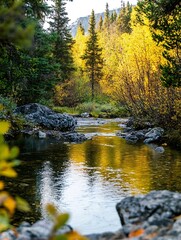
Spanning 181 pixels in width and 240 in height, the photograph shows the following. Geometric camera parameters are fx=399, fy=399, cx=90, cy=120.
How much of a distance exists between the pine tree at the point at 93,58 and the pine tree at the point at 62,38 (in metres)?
6.20

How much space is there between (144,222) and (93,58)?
171ft

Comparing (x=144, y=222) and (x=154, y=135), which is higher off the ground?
(x=144, y=222)

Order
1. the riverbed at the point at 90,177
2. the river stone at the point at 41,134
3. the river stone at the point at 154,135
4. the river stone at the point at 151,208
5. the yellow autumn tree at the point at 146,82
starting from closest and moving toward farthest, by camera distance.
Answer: the river stone at the point at 151,208 → the riverbed at the point at 90,177 → the river stone at the point at 154,135 → the yellow autumn tree at the point at 146,82 → the river stone at the point at 41,134

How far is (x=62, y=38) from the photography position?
48969 mm

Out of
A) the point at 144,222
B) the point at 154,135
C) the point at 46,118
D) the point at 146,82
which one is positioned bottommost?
the point at 154,135

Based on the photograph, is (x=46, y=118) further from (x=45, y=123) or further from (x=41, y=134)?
(x=41, y=134)

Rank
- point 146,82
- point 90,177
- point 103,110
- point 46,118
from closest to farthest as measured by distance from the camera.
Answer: point 90,177, point 46,118, point 146,82, point 103,110

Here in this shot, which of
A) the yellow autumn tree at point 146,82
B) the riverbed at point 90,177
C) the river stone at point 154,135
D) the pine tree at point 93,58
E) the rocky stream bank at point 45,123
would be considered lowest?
the riverbed at point 90,177

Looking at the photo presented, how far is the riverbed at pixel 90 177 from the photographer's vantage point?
873cm

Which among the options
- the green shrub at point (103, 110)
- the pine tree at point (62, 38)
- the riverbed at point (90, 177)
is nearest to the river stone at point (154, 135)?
the riverbed at point (90, 177)

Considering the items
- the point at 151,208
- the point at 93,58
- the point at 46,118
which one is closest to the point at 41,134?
the point at 46,118

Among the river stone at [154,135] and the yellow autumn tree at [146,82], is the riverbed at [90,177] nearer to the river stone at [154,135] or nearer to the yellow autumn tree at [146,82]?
the river stone at [154,135]

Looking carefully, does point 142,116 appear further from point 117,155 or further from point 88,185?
point 88,185

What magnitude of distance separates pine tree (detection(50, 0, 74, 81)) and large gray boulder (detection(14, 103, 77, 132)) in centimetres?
2240
